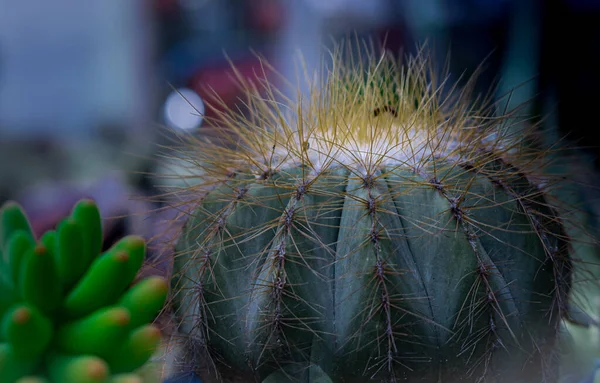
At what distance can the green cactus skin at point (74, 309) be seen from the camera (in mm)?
625

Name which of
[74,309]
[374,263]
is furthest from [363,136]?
[74,309]

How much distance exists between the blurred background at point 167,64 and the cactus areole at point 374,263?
0.27 meters

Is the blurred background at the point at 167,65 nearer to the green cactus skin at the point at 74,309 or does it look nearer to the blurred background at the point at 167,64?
the blurred background at the point at 167,64

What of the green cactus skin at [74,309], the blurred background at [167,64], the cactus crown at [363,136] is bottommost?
the green cactus skin at [74,309]

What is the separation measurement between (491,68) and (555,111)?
0.28 metres

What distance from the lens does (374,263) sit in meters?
0.78

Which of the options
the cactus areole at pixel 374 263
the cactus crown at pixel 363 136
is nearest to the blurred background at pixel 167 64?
the cactus crown at pixel 363 136

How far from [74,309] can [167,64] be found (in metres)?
2.17

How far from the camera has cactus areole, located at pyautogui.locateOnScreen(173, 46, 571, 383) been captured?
0.79 meters

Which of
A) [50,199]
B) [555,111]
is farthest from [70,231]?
[555,111]

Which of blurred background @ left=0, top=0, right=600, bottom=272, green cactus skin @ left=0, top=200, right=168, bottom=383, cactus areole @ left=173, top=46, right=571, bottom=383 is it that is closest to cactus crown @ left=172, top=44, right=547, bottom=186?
cactus areole @ left=173, top=46, right=571, bottom=383

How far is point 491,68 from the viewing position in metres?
1.83

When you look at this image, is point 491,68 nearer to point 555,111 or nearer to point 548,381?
point 555,111

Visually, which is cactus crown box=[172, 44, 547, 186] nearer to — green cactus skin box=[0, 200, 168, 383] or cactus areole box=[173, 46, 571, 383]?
cactus areole box=[173, 46, 571, 383]
